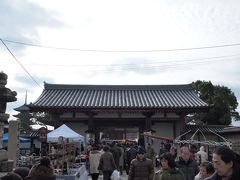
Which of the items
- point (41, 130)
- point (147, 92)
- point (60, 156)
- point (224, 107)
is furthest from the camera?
point (224, 107)

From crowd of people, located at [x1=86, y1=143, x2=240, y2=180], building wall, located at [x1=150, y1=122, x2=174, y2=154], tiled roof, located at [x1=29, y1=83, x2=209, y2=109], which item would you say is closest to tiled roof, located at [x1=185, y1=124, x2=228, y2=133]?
building wall, located at [x1=150, y1=122, x2=174, y2=154]

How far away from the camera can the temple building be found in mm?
18969

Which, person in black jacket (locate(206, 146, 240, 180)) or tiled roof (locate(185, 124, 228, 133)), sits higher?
tiled roof (locate(185, 124, 228, 133))

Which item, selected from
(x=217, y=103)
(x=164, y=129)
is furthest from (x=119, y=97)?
(x=217, y=103)

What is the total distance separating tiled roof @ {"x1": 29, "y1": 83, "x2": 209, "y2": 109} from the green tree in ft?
26.9

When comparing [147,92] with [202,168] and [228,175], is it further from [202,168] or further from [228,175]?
[228,175]

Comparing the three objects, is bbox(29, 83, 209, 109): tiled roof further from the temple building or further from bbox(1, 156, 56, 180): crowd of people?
bbox(1, 156, 56, 180): crowd of people

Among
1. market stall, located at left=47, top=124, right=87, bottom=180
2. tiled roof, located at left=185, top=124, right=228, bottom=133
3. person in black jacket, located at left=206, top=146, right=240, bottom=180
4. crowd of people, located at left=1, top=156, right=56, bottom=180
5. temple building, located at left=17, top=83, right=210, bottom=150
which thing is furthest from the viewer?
tiled roof, located at left=185, top=124, right=228, bottom=133

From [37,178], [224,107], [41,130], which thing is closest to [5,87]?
[37,178]

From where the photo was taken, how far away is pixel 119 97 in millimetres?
21875

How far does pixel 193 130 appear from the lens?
1998cm

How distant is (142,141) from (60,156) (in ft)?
32.4

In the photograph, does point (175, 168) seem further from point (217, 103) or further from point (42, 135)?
point (217, 103)

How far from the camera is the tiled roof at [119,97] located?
62.7 ft
